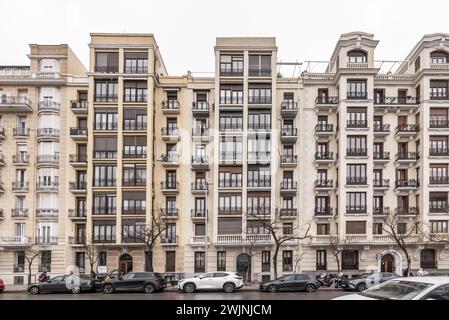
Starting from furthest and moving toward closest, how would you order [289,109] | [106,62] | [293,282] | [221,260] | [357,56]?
1. [289,109]
2. [357,56]
3. [106,62]
4. [221,260]
5. [293,282]

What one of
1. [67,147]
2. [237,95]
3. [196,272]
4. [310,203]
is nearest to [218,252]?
[196,272]

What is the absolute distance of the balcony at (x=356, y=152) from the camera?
22516 mm

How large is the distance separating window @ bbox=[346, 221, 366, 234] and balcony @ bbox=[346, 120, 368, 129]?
16.7 ft

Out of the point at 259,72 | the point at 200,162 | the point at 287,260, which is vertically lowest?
the point at 287,260

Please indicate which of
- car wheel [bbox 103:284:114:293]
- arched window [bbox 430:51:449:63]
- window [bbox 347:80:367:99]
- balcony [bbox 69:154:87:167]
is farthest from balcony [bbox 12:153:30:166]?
arched window [bbox 430:51:449:63]

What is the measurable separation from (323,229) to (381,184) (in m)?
4.00

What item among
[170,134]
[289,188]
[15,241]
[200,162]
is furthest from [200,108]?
[15,241]

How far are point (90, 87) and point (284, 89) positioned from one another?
1066 cm

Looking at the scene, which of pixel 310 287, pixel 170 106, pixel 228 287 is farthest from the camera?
pixel 170 106

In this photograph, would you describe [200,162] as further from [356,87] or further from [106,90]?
[356,87]

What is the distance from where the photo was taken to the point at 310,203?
23.0m

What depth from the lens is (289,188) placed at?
22.9 m

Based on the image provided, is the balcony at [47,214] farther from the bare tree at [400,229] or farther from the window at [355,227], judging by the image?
the bare tree at [400,229]

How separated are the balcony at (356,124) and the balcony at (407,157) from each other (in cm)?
251
